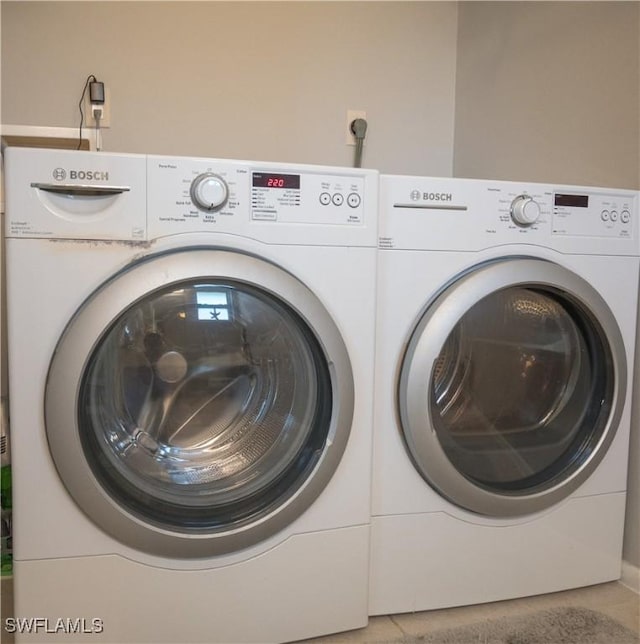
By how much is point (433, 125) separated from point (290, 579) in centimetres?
159

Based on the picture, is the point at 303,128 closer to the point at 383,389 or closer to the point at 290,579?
the point at 383,389

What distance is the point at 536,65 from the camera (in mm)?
1702

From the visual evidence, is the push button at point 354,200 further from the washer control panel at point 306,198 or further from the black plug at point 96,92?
the black plug at point 96,92

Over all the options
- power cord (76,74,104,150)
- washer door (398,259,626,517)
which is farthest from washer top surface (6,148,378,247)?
power cord (76,74,104,150)

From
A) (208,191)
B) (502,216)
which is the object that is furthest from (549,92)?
(208,191)

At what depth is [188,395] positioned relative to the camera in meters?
1.05

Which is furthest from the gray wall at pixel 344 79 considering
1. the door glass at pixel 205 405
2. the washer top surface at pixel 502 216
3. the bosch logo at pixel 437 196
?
the door glass at pixel 205 405

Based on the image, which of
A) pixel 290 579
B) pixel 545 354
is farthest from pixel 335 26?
pixel 290 579

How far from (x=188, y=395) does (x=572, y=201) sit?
85cm

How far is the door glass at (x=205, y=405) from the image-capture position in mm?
979

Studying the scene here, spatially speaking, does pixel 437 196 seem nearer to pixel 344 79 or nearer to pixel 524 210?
pixel 524 210

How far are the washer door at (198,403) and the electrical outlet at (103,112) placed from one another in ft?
3.27

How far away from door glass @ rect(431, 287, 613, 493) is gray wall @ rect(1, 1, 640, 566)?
434 millimetres

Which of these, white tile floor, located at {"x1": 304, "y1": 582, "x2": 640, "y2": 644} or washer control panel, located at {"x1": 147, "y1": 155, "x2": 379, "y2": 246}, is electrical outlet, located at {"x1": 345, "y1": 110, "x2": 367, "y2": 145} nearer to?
washer control panel, located at {"x1": 147, "y1": 155, "x2": 379, "y2": 246}
